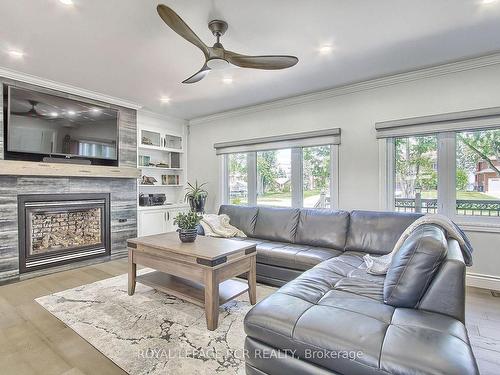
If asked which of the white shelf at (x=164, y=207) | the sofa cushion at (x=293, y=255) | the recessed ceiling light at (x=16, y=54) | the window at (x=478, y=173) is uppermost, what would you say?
the recessed ceiling light at (x=16, y=54)

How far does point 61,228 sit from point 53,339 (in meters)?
2.30

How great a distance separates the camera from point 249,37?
2566 mm

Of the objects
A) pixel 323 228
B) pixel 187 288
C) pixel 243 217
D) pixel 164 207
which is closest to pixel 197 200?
pixel 164 207

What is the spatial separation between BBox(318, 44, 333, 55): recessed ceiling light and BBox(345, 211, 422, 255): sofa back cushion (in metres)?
1.85

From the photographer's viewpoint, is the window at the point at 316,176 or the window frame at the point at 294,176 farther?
the window at the point at 316,176

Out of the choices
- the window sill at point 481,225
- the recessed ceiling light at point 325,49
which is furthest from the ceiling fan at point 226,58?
the window sill at point 481,225

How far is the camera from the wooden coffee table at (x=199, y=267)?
7.29 ft

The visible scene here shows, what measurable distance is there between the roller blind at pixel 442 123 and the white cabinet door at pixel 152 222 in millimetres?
3878

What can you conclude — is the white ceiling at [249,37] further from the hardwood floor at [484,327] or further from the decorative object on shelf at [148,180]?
the hardwood floor at [484,327]

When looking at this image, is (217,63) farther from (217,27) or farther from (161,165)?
(161,165)

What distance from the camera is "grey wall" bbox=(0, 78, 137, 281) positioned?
334 centimetres

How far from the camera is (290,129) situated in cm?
441

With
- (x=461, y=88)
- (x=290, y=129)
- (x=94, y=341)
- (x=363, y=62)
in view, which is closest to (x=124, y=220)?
(x=94, y=341)

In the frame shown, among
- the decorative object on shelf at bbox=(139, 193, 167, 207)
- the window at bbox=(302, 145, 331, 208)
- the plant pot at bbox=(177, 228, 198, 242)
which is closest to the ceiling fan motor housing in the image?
the plant pot at bbox=(177, 228, 198, 242)
